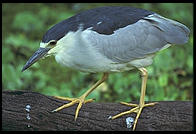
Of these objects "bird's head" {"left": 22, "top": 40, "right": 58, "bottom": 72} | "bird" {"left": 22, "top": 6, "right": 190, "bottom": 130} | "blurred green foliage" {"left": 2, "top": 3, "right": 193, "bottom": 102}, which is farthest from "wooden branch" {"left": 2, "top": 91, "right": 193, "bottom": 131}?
"blurred green foliage" {"left": 2, "top": 3, "right": 193, "bottom": 102}

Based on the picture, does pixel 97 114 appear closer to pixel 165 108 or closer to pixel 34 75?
pixel 165 108

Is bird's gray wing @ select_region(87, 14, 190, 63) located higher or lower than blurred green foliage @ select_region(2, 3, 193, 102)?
higher

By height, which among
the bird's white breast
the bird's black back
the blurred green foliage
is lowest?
the blurred green foliage

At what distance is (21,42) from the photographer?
5.30 m

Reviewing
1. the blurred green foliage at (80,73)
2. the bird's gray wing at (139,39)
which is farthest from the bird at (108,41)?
the blurred green foliage at (80,73)

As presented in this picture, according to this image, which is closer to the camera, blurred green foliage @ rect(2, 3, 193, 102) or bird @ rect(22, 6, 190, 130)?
bird @ rect(22, 6, 190, 130)

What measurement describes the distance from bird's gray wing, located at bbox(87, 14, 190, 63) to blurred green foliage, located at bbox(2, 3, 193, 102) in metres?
0.84

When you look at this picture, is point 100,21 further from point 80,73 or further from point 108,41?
point 80,73

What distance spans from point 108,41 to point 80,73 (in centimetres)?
190

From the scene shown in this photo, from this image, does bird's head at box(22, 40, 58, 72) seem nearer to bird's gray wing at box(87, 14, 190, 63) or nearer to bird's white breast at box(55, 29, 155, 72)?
bird's white breast at box(55, 29, 155, 72)

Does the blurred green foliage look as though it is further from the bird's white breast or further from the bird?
the bird's white breast

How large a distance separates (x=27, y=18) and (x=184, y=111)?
11.5ft

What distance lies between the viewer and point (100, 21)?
9.74ft

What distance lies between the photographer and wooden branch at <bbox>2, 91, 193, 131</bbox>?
2973 millimetres
